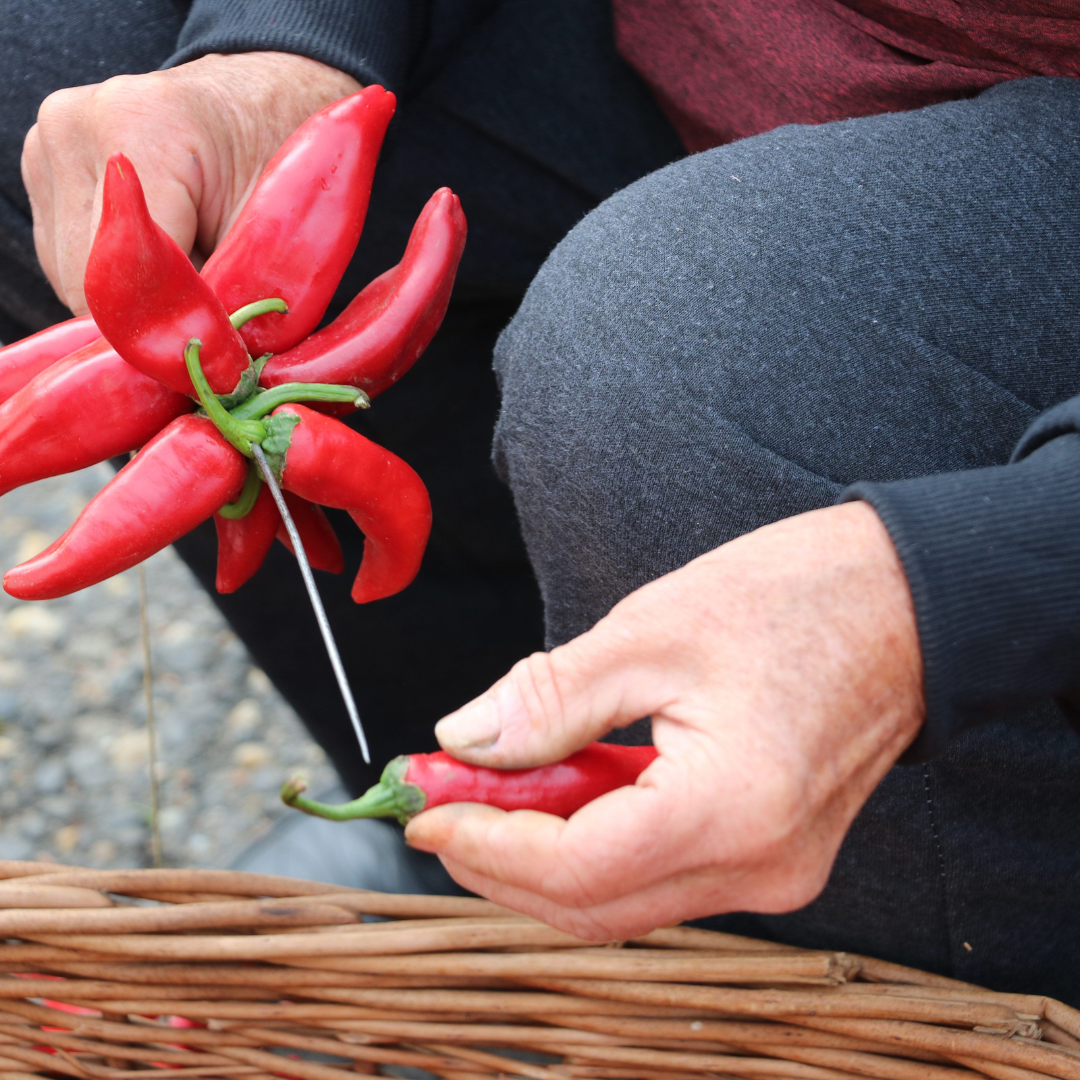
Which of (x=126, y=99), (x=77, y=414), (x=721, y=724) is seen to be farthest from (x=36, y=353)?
(x=721, y=724)

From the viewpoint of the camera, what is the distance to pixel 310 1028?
0.75 metres

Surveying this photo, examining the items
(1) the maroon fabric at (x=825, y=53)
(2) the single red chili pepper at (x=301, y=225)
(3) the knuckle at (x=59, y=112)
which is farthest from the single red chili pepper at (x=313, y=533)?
(1) the maroon fabric at (x=825, y=53)

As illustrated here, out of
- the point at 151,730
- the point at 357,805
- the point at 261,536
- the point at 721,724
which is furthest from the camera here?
the point at 151,730

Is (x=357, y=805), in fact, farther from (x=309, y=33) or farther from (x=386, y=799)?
(x=309, y=33)

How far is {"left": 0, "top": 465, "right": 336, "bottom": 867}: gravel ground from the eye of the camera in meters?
1.27

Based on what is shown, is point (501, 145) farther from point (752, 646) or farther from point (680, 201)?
point (752, 646)

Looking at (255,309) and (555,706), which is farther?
(255,309)

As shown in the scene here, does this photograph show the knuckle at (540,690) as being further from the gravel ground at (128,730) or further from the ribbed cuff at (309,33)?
the gravel ground at (128,730)

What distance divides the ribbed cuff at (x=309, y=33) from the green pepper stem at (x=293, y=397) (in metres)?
0.36

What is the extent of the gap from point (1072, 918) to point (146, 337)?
706 mm

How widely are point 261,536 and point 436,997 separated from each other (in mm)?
332

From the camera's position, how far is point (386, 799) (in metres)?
0.54

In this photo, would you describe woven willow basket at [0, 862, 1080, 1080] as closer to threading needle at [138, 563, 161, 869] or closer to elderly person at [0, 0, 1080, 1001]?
elderly person at [0, 0, 1080, 1001]

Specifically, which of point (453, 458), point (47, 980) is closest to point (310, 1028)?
point (47, 980)
